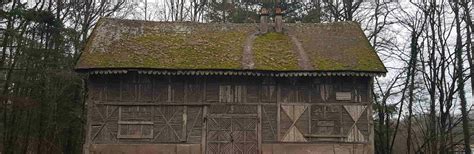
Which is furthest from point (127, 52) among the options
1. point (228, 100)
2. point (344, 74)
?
point (344, 74)

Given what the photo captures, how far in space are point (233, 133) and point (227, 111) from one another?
2.96 ft

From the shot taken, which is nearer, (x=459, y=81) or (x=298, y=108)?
(x=298, y=108)

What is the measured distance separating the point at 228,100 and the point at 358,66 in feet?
17.5

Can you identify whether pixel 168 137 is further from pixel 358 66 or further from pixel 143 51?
pixel 358 66

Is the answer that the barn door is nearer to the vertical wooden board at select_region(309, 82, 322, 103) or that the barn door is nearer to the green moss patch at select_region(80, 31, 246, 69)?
the green moss patch at select_region(80, 31, 246, 69)

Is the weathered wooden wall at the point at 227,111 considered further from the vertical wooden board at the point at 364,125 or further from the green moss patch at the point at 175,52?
the green moss patch at the point at 175,52

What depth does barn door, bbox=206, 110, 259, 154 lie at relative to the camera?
20.3 meters

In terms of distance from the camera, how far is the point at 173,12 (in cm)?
3553

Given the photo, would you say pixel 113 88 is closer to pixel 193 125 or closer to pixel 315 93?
pixel 193 125

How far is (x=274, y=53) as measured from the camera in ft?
70.8

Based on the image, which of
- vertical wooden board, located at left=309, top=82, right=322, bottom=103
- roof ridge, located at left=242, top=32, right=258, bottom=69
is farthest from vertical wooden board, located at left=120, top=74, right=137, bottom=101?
vertical wooden board, located at left=309, top=82, right=322, bottom=103

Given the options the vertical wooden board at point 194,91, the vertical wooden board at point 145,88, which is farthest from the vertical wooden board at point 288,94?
the vertical wooden board at point 145,88

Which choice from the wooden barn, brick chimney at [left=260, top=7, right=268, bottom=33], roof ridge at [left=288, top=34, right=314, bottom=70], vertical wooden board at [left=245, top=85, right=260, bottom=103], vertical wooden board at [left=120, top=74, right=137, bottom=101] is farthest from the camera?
brick chimney at [left=260, top=7, right=268, bottom=33]

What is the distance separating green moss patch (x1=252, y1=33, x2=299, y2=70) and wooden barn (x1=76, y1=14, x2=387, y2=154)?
0.26 feet
